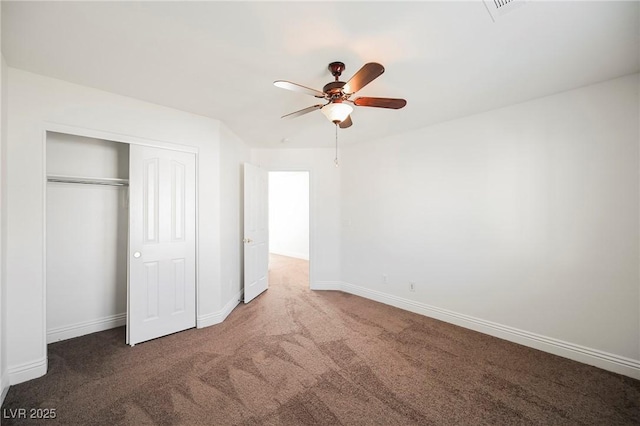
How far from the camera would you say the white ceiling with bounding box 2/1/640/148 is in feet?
4.89

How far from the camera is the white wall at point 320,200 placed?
181 inches

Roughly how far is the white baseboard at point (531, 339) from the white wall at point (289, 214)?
3.92 m

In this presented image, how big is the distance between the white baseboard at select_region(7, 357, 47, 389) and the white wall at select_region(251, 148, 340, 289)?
3253mm

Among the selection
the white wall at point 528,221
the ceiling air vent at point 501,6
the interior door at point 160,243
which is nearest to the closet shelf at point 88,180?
the interior door at point 160,243

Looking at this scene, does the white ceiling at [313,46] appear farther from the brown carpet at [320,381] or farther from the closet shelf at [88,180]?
the brown carpet at [320,381]

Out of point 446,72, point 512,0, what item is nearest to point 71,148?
point 446,72

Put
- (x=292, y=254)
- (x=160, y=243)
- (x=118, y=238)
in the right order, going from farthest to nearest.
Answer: (x=292, y=254) → (x=118, y=238) → (x=160, y=243)

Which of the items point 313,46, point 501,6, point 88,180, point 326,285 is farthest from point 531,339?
point 88,180

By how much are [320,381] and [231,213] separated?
94.6 inches

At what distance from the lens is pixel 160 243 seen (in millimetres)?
2809

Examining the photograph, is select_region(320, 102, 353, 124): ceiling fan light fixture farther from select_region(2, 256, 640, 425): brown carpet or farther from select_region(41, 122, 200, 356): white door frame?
select_region(2, 256, 640, 425): brown carpet

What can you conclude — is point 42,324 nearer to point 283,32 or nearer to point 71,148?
point 71,148

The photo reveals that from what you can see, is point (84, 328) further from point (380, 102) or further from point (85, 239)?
point (380, 102)

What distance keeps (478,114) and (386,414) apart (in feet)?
10.4
